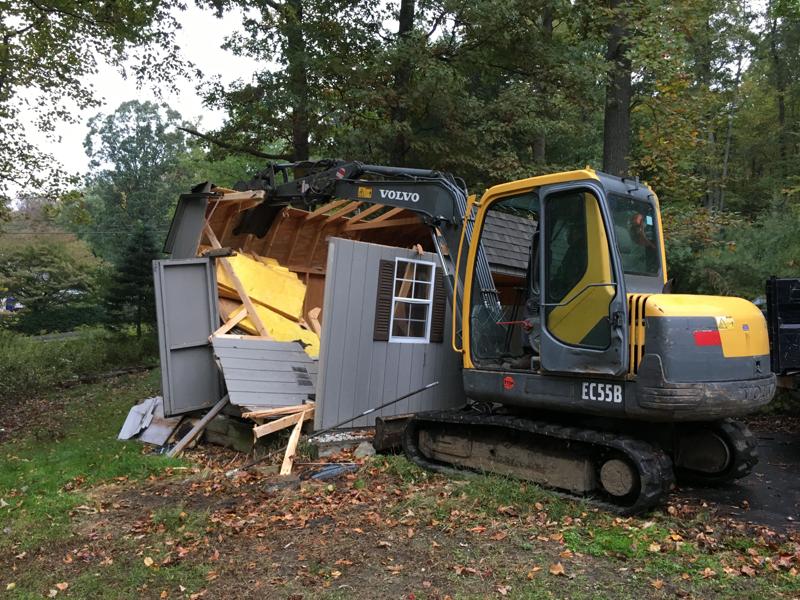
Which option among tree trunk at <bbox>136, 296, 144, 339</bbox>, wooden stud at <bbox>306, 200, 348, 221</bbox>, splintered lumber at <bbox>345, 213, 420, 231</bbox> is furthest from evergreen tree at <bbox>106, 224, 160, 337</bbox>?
splintered lumber at <bbox>345, 213, 420, 231</bbox>

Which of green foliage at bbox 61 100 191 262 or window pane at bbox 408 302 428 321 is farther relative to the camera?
green foliage at bbox 61 100 191 262

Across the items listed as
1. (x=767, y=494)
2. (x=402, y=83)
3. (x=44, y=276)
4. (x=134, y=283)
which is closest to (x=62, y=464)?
(x=767, y=494)

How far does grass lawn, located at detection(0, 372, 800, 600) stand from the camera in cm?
425

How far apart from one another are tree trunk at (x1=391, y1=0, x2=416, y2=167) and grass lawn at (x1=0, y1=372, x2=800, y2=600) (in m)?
8.32

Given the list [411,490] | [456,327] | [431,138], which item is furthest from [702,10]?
[411,490]

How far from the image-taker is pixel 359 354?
8117 mm

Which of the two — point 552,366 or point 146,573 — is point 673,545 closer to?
point 552,366

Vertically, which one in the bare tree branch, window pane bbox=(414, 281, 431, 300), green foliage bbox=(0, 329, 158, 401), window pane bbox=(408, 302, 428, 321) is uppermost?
the bare tree branch

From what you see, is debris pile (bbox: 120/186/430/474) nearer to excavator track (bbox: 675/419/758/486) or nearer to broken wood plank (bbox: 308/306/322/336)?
broken wood plank (bbox: 308/306/322/336)

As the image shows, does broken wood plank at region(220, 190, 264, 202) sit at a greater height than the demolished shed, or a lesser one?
greater

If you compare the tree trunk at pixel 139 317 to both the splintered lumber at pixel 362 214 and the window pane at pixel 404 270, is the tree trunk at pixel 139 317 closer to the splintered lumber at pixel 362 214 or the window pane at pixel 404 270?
the splintered lumber at pixel 362 214

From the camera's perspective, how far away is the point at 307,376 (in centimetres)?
912

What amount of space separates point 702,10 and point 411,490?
A: 13.2 metres

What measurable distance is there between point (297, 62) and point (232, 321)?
647 centimetres
